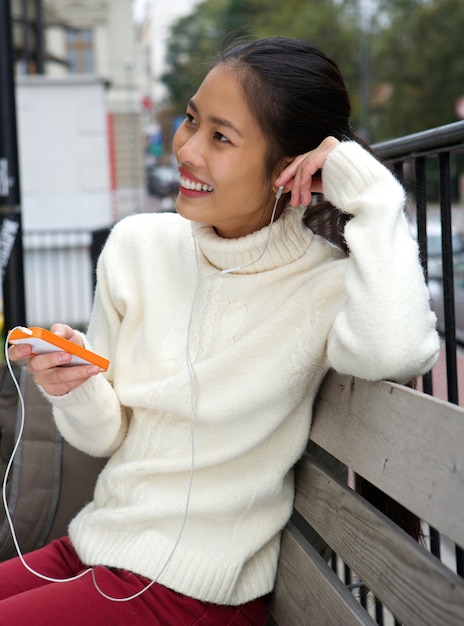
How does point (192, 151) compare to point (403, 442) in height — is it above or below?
above

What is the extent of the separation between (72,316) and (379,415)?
8.28m

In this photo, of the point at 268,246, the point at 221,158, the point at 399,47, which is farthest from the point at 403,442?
the point at 399,47

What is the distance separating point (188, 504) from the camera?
1.87 meters

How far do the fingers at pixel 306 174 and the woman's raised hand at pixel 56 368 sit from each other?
557 millimetres

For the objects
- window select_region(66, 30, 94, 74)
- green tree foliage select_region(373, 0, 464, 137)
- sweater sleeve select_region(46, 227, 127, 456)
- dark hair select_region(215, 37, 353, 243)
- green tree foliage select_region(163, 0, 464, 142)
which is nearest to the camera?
dark hair select_region(215, 37, 353, 243)

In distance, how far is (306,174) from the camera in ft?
6.01

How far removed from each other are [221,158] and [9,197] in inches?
126

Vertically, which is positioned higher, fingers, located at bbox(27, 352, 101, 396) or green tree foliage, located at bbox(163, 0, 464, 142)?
→ green tree foliage, located at bbox(163, 0, 464, 142)

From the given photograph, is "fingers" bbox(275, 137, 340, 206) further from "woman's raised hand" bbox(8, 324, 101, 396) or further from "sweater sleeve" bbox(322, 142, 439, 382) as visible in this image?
"woman's raised hand" bbox(8, 324, 101, 396)

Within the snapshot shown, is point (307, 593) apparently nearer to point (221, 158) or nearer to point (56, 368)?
point (56, 368)

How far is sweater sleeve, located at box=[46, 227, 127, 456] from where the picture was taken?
2.02 m

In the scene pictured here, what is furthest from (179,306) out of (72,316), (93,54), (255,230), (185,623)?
(93,54)

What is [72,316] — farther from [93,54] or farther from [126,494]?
[93,54]

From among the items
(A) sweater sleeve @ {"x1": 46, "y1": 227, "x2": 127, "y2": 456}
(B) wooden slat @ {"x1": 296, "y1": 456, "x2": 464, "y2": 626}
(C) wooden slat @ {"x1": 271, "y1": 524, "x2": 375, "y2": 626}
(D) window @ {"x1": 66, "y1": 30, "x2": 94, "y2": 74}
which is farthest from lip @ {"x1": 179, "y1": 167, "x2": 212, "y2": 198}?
(D) window @ {"x1": 66, "y1": 30, "x2": 94, "y2": 74}
